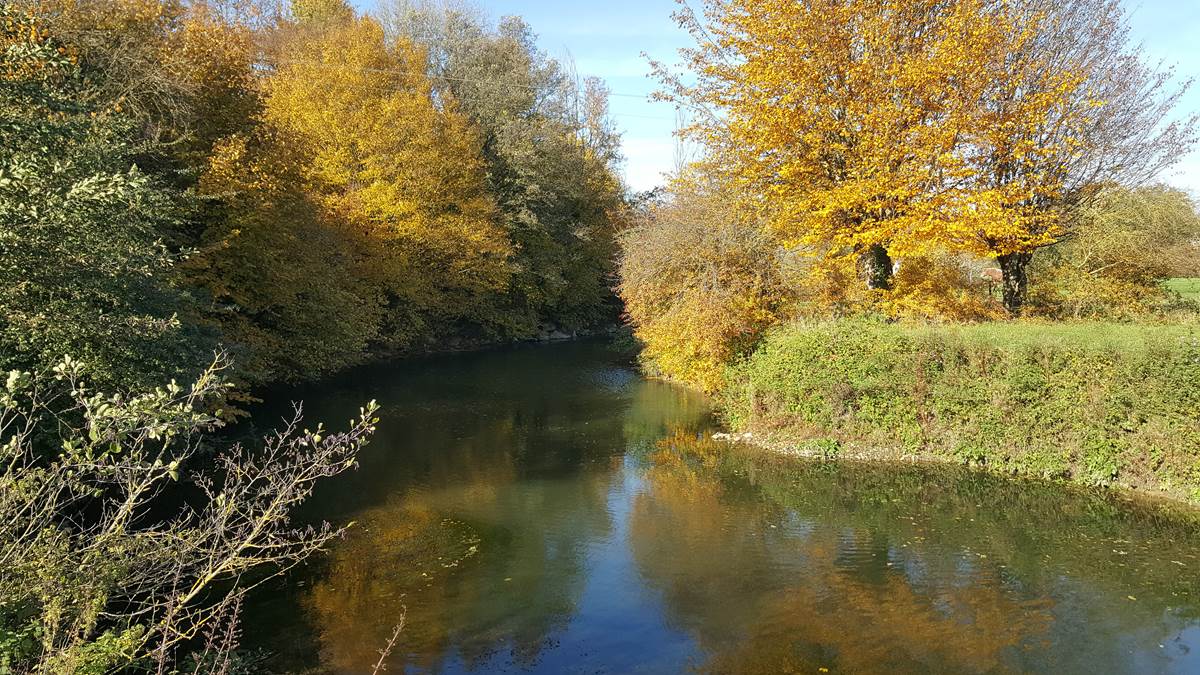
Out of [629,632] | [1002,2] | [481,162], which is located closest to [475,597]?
[629,632]

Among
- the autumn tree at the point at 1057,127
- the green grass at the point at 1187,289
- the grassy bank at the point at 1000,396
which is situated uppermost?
the autumn tree at the point at 1057,127

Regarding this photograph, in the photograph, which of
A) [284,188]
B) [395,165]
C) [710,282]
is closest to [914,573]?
[710,282]

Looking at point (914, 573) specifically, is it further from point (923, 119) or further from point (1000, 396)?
point (923, 119)

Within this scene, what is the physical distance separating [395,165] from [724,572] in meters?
23.3

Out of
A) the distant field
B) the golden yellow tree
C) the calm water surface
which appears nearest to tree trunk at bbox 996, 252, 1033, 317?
the distant field

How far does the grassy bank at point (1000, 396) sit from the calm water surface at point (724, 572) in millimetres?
808

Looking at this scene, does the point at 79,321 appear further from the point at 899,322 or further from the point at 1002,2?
the point at 1002,2

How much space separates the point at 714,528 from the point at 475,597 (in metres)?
4.02

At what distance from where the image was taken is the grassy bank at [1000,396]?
11.5 metres

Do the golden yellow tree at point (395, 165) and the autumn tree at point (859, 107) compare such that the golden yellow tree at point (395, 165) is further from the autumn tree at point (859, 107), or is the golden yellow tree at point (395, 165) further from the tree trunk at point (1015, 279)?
the tree trunk at point (1015, 279)

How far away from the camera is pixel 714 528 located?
11.3m

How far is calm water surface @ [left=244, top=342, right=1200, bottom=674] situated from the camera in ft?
25.1

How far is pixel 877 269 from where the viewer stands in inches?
731

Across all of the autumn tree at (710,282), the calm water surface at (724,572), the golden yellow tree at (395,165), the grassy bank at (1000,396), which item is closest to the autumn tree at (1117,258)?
the grassy bank at (1000,396)
